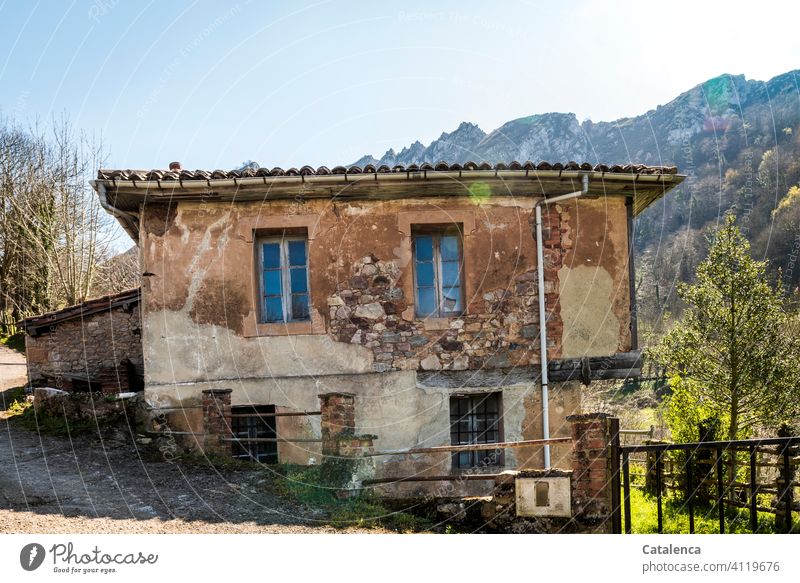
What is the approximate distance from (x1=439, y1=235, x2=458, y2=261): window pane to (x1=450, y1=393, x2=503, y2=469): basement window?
2193 millimetres

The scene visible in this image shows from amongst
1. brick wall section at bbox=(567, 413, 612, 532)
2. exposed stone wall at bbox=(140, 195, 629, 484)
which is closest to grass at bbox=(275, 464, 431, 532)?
exposed stone wall at bbox=(140, 195, 629, 484)

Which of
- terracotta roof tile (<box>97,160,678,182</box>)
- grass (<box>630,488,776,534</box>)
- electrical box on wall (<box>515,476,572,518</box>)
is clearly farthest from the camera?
terracotta roof tile (<box>97,160,678,182</box>)

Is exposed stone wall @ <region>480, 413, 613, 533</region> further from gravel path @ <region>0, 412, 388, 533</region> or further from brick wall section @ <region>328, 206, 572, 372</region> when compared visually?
brick wall section @ <region>328, 206, 572, 372</region>

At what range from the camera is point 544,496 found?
7266 millimetres

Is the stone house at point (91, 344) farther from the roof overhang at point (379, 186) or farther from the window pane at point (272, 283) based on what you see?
the window pane at point (272, 283)

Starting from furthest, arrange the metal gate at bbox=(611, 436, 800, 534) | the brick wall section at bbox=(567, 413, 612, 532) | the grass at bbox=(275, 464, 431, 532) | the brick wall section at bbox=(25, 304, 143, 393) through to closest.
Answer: the brick wall section at bbox=(25, 304, 143, 393), the grass at bbox=(275, 464, 431, 532), the brick wall section at bbox=(567, 413, 612, 532), the metal gate at bbox=(611, 436, 800, 534)

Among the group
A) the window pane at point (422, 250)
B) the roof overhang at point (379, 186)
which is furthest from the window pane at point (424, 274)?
the roof overhang at point (379, 186)

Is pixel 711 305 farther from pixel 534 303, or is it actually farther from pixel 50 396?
pixel 50 396

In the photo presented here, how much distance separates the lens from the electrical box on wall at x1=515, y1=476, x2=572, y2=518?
7129mm

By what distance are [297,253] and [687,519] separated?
7188mm

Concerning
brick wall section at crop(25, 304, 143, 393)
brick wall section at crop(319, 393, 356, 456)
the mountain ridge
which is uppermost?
the mountain ridge

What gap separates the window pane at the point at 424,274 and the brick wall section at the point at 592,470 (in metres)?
3.85

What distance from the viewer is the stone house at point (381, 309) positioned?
998 centimetres

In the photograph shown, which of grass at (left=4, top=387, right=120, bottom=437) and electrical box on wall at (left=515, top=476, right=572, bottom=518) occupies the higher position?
grass at (left=4, top=387, right=120, bottom=437)
